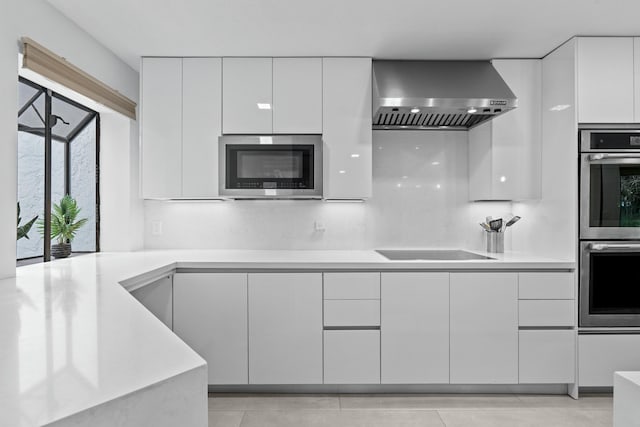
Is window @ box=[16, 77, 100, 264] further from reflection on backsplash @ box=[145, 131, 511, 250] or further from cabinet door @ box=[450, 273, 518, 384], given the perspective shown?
cabinet door @ box=[450, 273, 518, 384]

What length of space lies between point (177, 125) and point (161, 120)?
0.38ft

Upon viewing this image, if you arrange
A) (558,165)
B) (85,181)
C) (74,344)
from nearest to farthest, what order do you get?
1. (74,344)
2. (558,165)
3. (85,181)

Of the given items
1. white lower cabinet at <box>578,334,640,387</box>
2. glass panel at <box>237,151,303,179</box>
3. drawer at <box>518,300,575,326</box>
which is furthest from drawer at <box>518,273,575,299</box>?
glass panel at <box>237,151,303,179</box>

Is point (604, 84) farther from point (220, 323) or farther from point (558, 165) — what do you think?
point (220, 323)

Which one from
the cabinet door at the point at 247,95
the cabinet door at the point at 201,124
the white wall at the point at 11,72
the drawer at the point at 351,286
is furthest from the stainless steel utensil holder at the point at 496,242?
the white wall at the point at 11,72

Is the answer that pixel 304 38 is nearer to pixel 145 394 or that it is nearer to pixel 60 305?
pixel 60 305

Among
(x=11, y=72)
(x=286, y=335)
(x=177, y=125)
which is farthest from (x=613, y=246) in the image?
(x=11, y=72)

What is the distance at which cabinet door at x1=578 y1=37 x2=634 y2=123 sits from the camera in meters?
2.62

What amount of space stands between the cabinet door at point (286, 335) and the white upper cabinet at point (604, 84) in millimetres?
2001

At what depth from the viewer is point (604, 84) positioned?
262 cm

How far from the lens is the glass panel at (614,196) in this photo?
261cm

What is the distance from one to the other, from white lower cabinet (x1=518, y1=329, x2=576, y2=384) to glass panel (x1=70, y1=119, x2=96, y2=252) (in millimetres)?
3050

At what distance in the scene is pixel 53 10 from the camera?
2.27m

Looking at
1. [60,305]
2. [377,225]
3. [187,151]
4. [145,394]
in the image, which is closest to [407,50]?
[377,225]
